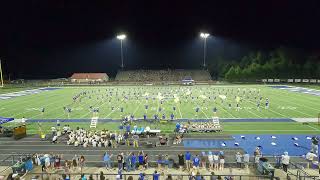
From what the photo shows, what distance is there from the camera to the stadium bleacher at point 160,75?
98.2m

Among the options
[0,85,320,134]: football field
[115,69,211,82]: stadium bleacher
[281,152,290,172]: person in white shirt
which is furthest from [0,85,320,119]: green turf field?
[115,69,211,82]: stadium bleacher

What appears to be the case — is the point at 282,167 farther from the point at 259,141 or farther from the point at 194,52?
the point at 194,52

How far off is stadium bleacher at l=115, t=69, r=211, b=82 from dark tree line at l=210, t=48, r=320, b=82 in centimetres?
939

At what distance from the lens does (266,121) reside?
99.9ft

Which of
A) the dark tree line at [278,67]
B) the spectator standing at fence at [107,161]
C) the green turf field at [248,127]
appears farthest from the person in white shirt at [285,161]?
the dark tree line at [278,67]

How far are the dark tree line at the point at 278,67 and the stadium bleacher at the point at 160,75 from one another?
9388 mm

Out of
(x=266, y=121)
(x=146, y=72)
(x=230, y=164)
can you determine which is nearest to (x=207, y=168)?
(x=230, y=164)

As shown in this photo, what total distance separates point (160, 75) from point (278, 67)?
36199 millimetres

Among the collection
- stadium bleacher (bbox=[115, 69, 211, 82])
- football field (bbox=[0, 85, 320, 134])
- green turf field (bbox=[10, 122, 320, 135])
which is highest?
stadium bleacher (bbox=[115, 69, 211, 82])

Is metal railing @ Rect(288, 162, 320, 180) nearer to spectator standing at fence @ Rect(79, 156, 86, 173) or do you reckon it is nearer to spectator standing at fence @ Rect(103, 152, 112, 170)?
spectator standing at fence @ Rect(103, 152, 112, 170)

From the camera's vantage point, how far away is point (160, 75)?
332 feet

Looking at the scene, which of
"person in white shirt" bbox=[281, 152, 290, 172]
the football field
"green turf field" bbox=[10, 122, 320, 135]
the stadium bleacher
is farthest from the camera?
the stadium bleacher

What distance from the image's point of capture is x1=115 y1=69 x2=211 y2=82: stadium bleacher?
98.2m

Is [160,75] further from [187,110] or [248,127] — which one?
[248,127]
